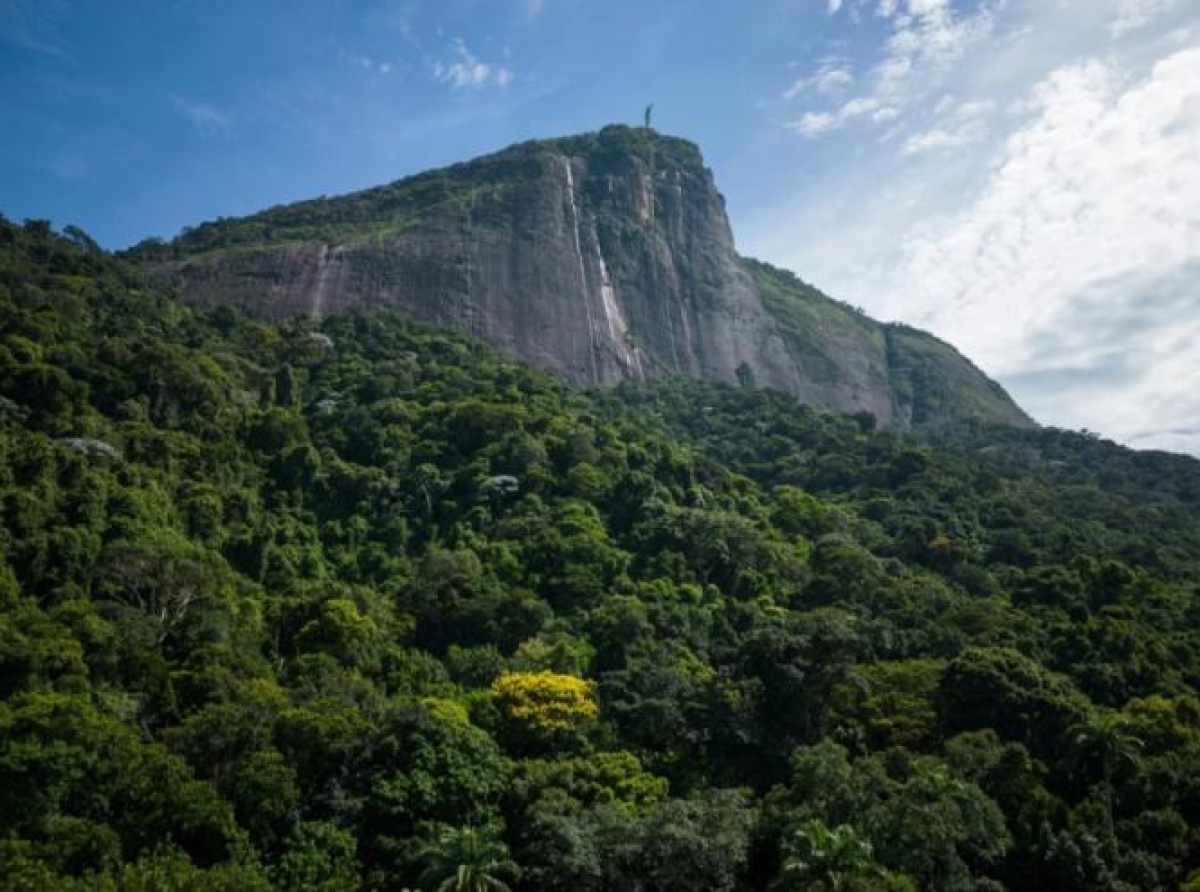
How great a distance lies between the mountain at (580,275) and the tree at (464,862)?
70.4 meters

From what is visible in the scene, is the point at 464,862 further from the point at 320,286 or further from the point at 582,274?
the point at 582,274

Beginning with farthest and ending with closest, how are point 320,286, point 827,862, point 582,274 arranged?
1. point 582,274
2. point 320,286
3. point 827,862

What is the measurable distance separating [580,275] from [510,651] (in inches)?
2545

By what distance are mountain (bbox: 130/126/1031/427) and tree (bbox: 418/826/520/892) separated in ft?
231

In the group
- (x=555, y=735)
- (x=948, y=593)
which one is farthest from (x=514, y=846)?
(x=948, y=593)

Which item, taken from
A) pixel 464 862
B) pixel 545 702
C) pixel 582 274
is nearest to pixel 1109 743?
pixel 545 702

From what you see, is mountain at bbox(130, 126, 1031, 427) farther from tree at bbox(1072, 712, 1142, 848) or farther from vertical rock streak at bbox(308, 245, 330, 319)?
tree at bbox(1072, 712, 1142, 848)

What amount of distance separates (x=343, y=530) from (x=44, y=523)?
15.1 metres

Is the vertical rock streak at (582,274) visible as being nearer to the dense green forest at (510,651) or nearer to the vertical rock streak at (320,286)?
the vertical rock streak at (320,286)

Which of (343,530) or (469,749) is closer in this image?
(469,749)

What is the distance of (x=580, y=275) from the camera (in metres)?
100

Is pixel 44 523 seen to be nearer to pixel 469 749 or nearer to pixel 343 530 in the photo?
pixel 343 530

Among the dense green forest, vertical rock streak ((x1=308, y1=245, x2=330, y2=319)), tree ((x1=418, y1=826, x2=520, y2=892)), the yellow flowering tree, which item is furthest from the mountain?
A: tree ((x1=418, y1=826, x2=520, y2=892))

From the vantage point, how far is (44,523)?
36.7m
